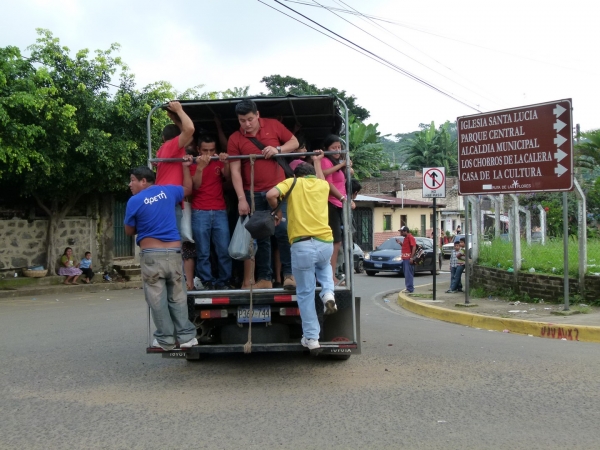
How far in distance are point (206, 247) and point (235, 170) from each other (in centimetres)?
85

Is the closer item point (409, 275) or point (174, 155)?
point (174, 155)

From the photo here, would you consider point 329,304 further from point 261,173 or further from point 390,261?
point 390,261

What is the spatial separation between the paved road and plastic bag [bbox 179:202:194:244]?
1.42 m

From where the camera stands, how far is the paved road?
15.0ft

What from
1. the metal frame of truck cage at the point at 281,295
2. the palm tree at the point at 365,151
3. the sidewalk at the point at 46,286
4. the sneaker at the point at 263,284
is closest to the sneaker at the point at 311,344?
the metal frame of truck cage at the point at 281,295

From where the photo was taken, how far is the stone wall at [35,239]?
18.1 m

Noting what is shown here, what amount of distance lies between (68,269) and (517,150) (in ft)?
42.9

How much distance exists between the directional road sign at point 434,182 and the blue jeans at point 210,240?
732cm

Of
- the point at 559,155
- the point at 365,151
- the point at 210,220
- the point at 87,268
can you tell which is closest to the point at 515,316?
the point at 559,155

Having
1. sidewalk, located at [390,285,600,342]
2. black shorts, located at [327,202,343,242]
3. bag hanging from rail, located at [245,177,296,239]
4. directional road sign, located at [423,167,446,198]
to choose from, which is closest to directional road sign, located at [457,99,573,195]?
directional road sign, located at [423,167,446,198]

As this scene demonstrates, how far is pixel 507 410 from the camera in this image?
16.9 feet

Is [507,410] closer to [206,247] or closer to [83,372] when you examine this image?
[206,247]

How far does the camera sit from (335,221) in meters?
7.12

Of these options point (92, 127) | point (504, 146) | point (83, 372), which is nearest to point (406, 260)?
point (504, 146)
